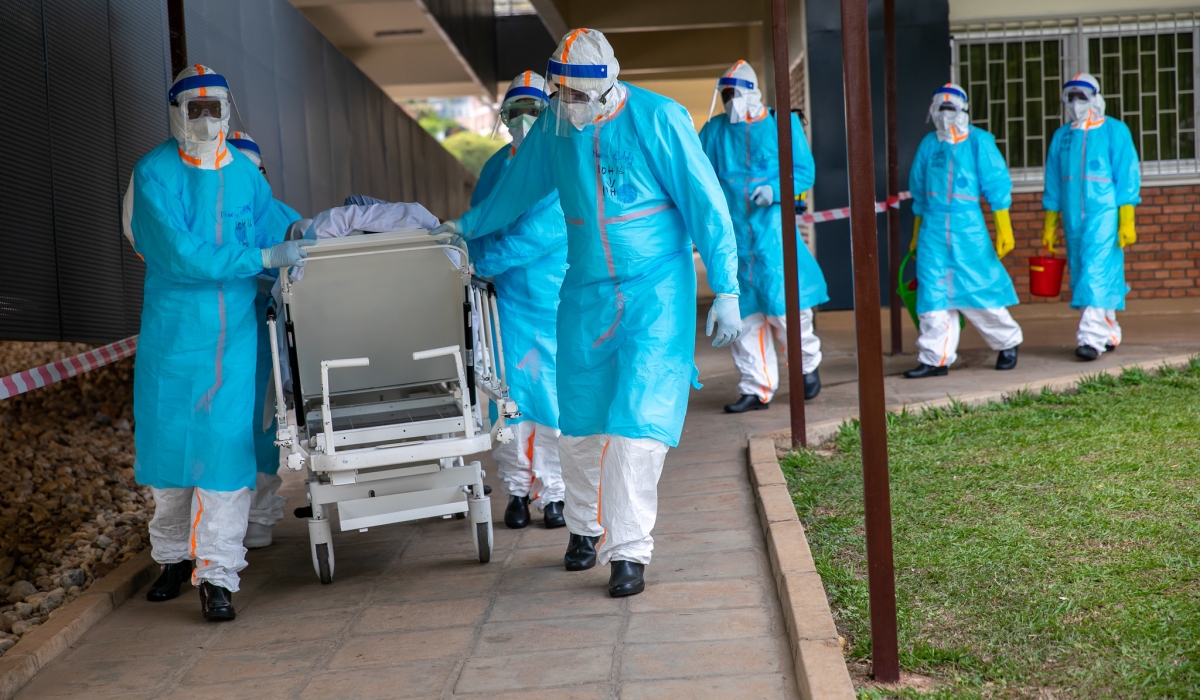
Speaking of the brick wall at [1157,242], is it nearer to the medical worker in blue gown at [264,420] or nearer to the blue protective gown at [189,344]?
the medical worker in blue gown at [264,420]

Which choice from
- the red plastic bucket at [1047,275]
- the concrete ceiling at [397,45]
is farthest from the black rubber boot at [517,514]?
the concrete ceiling at [397,45]

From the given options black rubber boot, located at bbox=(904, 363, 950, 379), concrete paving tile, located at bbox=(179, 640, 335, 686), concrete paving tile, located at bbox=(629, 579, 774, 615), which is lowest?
concrete paving tile, located at bbox=(179, 640, 335, 686)

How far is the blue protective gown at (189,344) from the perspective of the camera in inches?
140

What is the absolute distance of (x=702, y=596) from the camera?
3.31 metres

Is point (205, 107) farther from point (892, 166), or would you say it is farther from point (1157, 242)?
point (1157, 242)

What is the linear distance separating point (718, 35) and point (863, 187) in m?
15.0

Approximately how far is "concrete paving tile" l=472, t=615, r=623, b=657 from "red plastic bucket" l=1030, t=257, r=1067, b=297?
5156 millimetres

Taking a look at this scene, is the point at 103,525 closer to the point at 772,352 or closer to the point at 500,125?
the point at 500,125

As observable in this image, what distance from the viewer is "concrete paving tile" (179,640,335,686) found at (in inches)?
118

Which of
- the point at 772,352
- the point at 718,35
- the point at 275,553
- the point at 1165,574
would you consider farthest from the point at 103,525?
the point at 718,35

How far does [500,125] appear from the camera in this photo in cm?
460

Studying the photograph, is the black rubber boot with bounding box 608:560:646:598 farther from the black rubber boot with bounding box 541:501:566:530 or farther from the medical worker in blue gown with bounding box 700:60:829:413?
the medical worker in blue gown with bounding box 700:60:829:413

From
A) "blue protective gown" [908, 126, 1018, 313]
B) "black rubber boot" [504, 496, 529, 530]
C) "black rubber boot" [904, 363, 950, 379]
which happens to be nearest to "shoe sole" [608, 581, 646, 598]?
"black rubber boot" [504, 496, 529, 530]

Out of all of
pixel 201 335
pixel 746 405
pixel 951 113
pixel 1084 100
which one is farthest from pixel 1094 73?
pixel 201 335
